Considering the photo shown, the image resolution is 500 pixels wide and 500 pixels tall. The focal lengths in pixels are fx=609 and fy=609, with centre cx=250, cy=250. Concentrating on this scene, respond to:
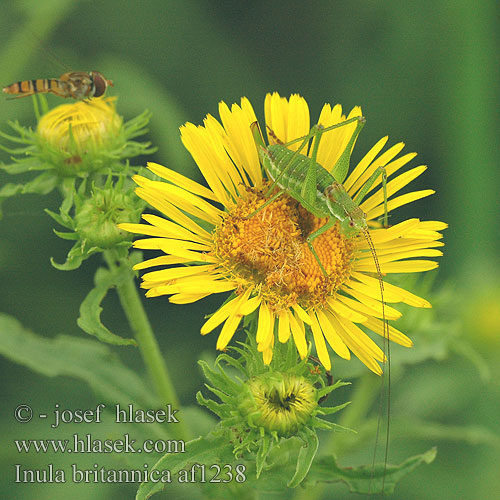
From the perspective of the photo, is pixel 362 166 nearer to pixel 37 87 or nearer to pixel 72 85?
pixel 72 85

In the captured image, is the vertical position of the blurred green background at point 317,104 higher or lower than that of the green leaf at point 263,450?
higher

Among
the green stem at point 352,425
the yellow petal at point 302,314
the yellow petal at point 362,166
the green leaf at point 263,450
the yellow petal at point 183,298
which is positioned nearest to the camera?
the green leaf at point 263,450

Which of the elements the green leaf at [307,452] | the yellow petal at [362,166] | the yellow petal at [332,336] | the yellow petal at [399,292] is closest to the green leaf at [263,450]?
the green leaf at [307,452]

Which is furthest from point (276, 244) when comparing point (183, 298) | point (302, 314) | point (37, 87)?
point (37, 87)

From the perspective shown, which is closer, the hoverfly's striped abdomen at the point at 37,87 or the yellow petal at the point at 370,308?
the yellow petal at the point at 370,308

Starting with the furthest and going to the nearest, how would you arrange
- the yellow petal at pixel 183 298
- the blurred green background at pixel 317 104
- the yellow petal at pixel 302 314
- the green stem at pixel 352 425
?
the blurred green background at pixel 317 104
the green stem at pixel 352 425
the yellow petal at pixel 302 314
the yellow petal at pixel 183 298

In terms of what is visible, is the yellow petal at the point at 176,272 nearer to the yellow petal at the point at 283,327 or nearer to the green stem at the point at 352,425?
the yellow petal at the point at 283,327

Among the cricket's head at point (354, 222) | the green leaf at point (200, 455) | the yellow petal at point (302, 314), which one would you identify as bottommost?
the green leaf at point (200, 455)
